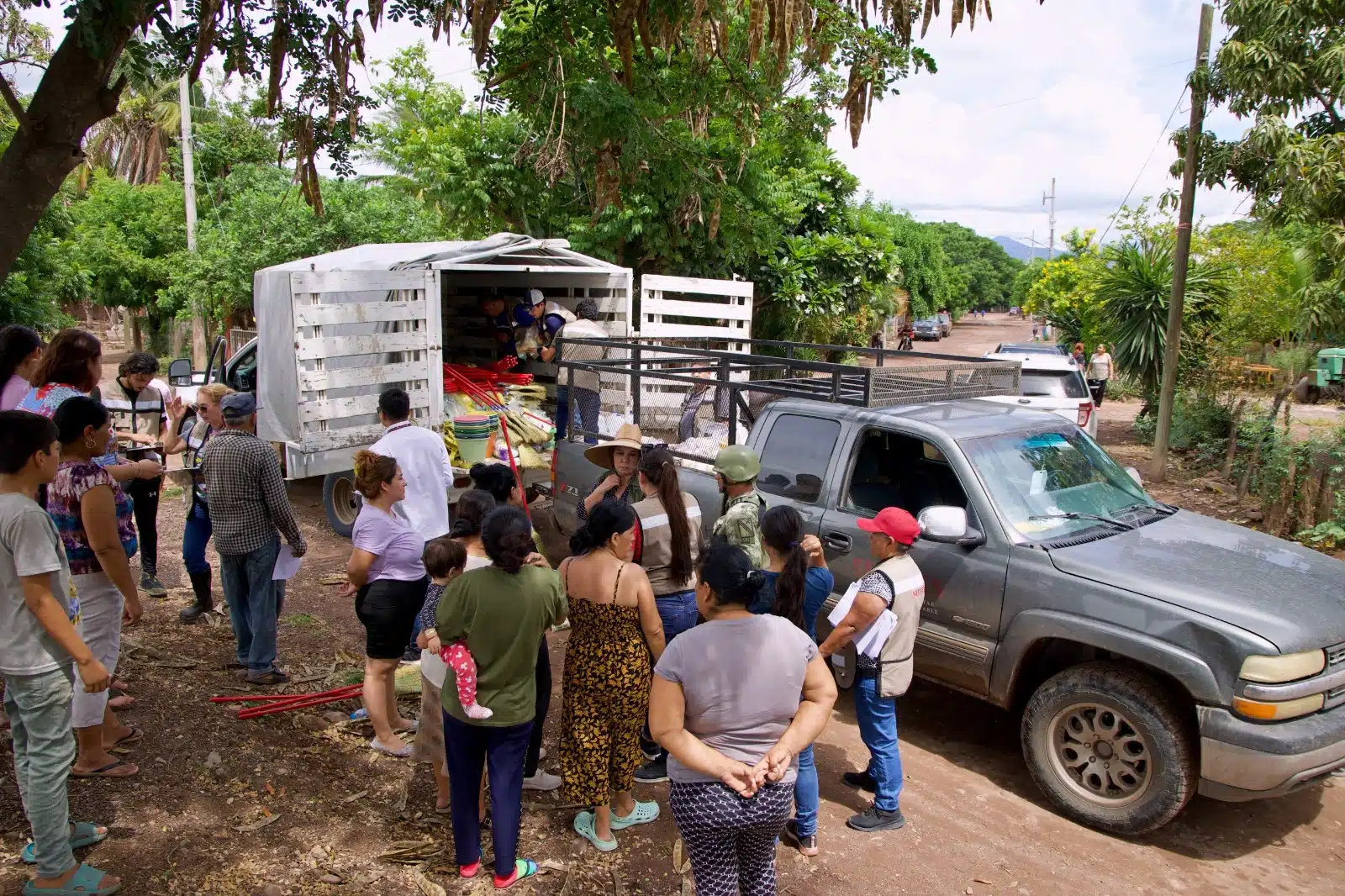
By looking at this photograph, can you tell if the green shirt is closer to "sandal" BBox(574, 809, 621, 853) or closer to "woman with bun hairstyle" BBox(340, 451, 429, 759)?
"sandal" BBox(574, 809, 621, 853)

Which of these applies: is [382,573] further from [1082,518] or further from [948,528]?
[1082,518]

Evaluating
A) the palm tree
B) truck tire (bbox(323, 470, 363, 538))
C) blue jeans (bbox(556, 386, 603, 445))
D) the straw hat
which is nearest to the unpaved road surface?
the straw hat

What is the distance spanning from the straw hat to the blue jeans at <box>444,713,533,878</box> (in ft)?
6.27

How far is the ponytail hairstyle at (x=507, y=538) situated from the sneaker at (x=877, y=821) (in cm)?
208

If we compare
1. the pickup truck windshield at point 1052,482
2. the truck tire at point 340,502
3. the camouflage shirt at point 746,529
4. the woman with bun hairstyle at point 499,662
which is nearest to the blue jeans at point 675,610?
the camouflage shirt at point 746,529

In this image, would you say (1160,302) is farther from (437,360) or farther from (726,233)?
(437,360)

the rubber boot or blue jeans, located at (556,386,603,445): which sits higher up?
blue jeans, located at (556,386,603,445)

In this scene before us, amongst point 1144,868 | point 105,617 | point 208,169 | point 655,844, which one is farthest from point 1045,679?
point 208,169

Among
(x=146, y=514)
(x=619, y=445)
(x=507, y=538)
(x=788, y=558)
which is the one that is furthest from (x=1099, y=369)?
(x=507, y=538)

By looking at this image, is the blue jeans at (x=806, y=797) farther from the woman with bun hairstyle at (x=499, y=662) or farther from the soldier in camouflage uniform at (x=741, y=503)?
the woman with bun hairstyle at (x=499, y=662)

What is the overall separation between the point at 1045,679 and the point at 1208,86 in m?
9.71

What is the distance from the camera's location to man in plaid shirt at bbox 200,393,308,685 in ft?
16.1

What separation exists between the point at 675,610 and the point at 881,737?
1.08 metres

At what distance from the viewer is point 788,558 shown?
377cm
